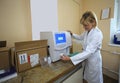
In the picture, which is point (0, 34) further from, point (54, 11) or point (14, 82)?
point (54, 11)

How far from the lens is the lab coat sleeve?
1108 millimetres

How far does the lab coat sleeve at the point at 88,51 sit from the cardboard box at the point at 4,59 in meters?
0.62

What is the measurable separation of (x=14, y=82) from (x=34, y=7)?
3.46 ft

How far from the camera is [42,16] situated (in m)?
1.59

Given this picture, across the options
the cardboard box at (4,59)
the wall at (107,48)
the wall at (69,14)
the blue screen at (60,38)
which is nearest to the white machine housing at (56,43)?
the blue screen at (60,38)

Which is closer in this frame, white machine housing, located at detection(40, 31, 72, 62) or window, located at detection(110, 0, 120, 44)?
white machine housing, located at detection(40, 31, 72, 62)

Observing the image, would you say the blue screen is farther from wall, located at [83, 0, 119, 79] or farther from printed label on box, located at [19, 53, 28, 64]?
wall, located at [83, 0, 119, 79]

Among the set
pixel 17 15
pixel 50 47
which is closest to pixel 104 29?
pixel 50 47

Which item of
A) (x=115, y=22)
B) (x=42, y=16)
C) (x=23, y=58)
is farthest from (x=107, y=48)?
(x=23, y=58)

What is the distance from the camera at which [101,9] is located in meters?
2.24

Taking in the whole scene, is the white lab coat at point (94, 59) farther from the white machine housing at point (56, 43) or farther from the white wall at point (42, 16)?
the white wall at point (42, 16)

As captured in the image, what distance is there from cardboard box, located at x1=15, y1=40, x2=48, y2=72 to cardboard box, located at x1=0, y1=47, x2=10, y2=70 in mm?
85

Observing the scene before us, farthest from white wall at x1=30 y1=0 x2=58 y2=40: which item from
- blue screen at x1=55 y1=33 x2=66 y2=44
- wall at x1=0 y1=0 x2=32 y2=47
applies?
blue screen at x1=55 y1=33 x2=66 y2=44

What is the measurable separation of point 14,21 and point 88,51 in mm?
997
